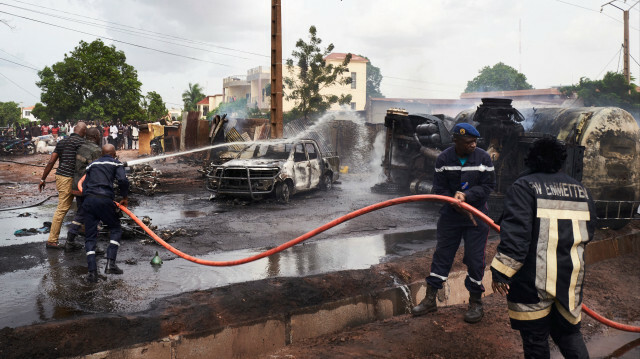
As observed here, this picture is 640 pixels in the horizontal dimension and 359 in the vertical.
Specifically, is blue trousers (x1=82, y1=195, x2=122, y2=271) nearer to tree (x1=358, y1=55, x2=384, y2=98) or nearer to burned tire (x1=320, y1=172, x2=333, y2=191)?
Result: burned tire (x1=320, y1=172, x2=333, y2=191)

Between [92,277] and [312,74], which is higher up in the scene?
[312,74]

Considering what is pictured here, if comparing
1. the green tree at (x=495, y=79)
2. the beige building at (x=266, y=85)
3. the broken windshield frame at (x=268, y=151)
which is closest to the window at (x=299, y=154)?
the broken windshield frame at (x=268, y=151)

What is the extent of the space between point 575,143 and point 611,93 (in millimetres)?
18778

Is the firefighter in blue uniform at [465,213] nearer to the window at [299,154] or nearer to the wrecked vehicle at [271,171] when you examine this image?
the wrecked vehicle at [271,171]

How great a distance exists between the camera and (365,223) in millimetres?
9984

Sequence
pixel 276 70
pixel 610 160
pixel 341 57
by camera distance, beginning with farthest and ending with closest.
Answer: pixel 341 57, pixel 276 70, pixel 610 160

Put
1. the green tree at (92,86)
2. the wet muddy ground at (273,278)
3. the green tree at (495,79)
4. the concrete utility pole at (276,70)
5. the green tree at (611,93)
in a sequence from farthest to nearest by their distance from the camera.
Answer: the green tree at (495,79)
the green tree at (92,86)
the green tree at (611,93)
the concrete utility pole at (276,70)
the wet muddy ground at (273,278)

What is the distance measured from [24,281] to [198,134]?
18256mm

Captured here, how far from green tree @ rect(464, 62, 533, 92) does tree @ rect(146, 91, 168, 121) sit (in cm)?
4790

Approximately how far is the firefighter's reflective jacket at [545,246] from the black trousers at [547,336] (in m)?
0.05

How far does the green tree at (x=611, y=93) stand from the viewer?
2436 centimetres

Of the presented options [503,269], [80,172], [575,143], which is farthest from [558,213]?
[575,143]

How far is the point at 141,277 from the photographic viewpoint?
5848mm

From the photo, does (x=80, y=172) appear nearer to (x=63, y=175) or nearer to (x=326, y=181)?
(x=63, y=175)
